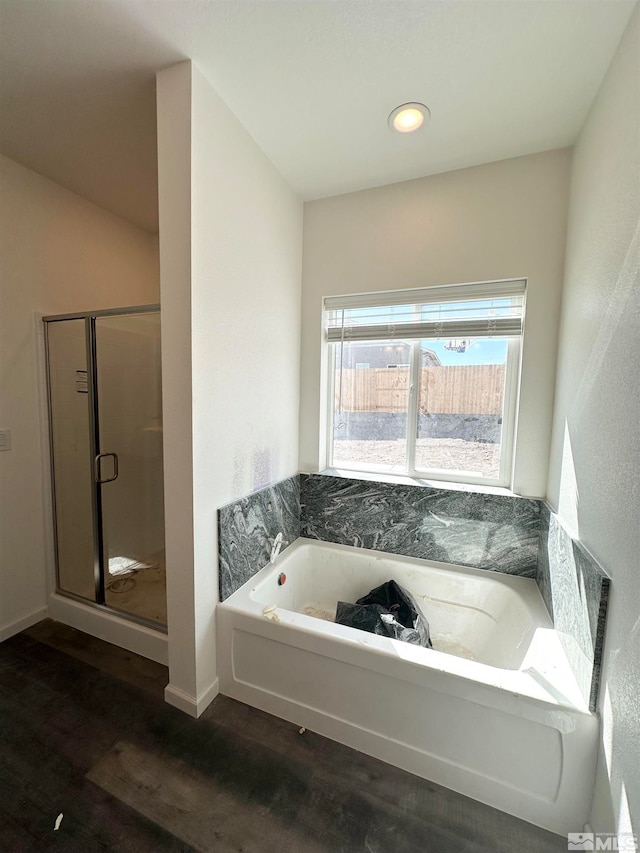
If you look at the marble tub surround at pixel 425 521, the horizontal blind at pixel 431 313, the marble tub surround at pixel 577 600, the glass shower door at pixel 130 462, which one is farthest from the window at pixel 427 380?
the glass shower door at pixel 130 462

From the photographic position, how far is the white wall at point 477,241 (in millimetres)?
1688

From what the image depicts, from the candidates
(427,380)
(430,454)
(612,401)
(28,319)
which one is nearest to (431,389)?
(427,380)

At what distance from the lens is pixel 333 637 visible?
1.32m

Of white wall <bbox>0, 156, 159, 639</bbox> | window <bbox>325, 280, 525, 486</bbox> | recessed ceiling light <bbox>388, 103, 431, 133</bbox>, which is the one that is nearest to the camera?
Answer: recessed ceiling light <bbox>388, 103, 431, 133</bbox>

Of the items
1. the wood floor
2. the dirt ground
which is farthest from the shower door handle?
the dirt ground

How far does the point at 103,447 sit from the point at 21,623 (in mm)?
1109

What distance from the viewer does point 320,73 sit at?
126cm

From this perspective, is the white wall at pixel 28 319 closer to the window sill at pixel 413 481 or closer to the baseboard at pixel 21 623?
the baseboard at pixel 21 623

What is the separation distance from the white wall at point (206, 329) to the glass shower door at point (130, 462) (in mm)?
593

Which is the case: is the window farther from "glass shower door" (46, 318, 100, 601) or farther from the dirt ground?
"glass shower door" (46, 318, 100, 601)

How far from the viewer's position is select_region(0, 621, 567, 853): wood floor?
104cm

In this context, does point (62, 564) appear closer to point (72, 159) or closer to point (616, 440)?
point (72, 159)

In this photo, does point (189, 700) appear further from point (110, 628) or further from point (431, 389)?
point (431, 389)

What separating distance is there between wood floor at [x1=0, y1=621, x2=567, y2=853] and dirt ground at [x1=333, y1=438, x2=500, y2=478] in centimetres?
142
